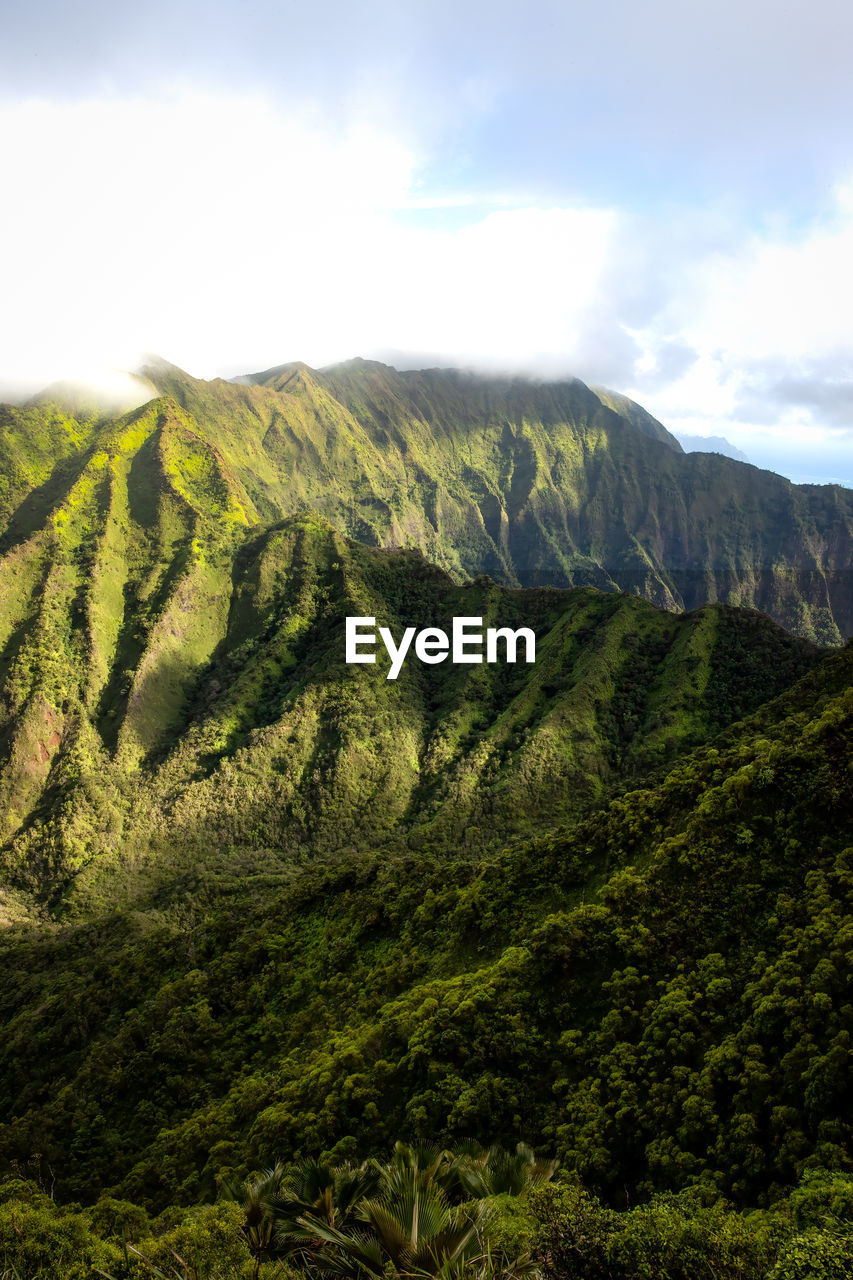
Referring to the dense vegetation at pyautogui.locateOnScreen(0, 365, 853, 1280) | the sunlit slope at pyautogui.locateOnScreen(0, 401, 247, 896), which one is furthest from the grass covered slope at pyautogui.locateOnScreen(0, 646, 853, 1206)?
the sunlit slope at pyautogui.locateOnScreen(0, 401, 247, 896)

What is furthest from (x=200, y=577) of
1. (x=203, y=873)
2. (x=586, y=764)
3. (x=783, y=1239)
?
(x=783, y=1239)

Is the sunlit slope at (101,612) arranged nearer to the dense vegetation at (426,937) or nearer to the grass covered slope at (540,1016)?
the dense vegetation at (426,937)

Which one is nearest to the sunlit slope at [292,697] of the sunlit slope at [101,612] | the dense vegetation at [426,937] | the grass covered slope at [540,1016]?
the sunlit slope at [101,612]

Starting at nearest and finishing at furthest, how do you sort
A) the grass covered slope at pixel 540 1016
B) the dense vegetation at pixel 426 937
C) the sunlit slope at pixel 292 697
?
1. the dense vegetation at pixel 426 937
2. the grass covered slope at pixel 540 1016
3. the sunlit slope at pixel 292 697

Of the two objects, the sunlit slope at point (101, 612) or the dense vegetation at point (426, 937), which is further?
the sunlit slope at point (101, 612)

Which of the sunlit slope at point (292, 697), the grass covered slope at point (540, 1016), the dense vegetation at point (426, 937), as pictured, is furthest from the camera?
the sunlit slope at point (292, 697)

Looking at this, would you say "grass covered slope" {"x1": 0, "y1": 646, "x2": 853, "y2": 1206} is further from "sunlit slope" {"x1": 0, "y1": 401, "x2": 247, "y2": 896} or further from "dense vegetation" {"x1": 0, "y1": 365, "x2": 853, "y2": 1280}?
"sunlit slope" {"x1": 0, "y1": 401, "x2": 247, "y2": 896}
